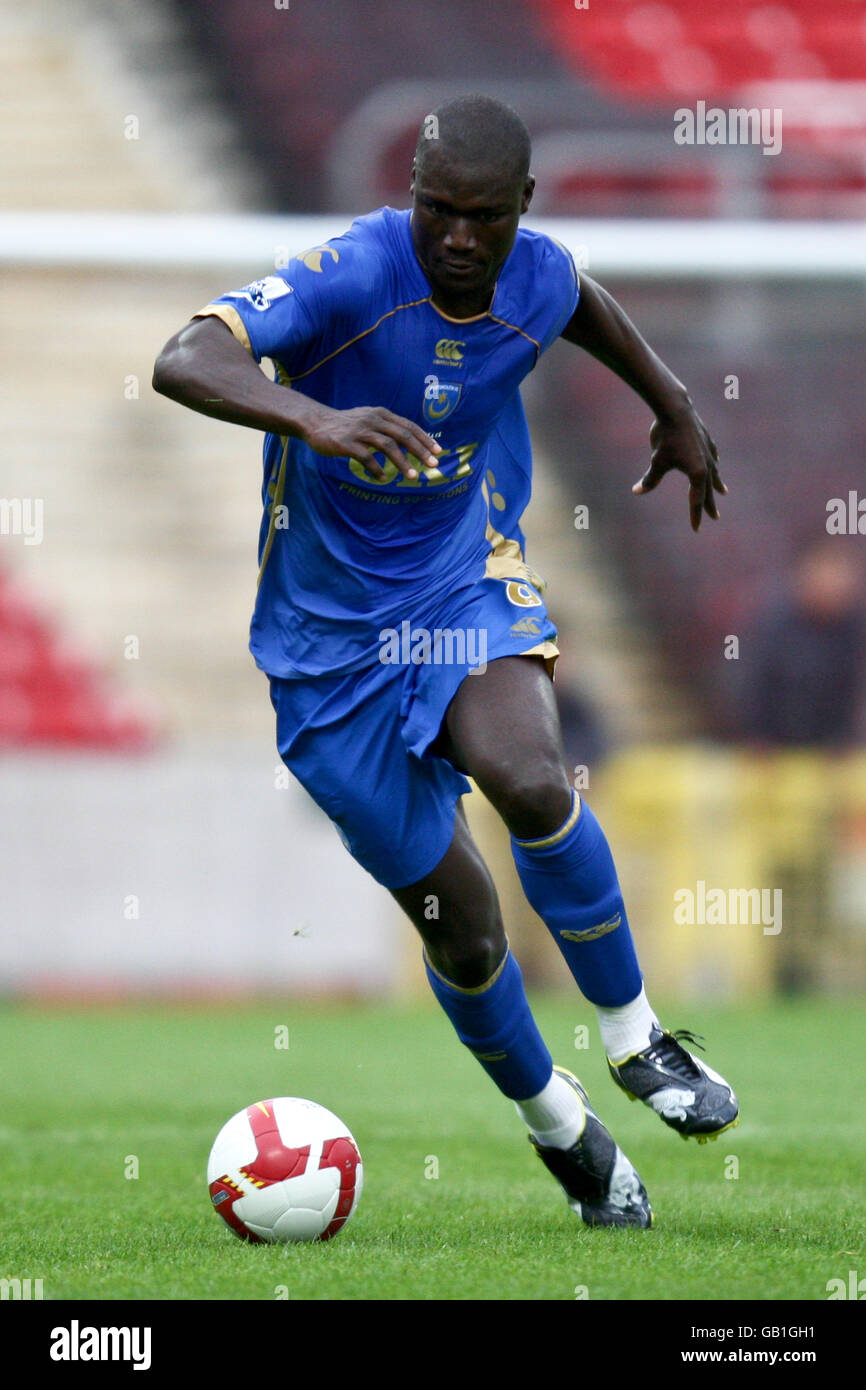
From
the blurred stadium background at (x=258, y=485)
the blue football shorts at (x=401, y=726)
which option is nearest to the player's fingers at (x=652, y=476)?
the blue football shorts at (x=401, y=726)

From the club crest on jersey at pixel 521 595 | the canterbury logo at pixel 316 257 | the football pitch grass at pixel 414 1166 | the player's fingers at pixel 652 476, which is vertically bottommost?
the football pitch grass at pixel 414 1166

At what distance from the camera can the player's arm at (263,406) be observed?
11.6 feet

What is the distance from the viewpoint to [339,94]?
527 inches

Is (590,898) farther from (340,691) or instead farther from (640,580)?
(640,580)

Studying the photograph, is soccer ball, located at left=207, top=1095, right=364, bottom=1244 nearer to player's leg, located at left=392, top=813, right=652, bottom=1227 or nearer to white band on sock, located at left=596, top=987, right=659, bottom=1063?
player's leg, located at left=392, top=813, right=652, bottom=1227

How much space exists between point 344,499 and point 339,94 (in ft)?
32.6

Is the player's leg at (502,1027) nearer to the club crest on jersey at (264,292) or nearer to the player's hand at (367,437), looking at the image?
the player's hand at (367,437)

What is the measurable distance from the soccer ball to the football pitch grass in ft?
0.24

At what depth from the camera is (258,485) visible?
12414mm

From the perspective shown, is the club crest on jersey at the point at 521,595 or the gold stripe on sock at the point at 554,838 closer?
the gold stripe on sock at the point at 554,838

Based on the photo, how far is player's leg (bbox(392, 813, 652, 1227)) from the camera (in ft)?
13.8

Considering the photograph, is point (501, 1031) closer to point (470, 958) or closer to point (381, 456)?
point (470, 958)

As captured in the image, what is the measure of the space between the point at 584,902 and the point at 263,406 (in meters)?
1.25

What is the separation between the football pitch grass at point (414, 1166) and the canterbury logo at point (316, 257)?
1.99 m
